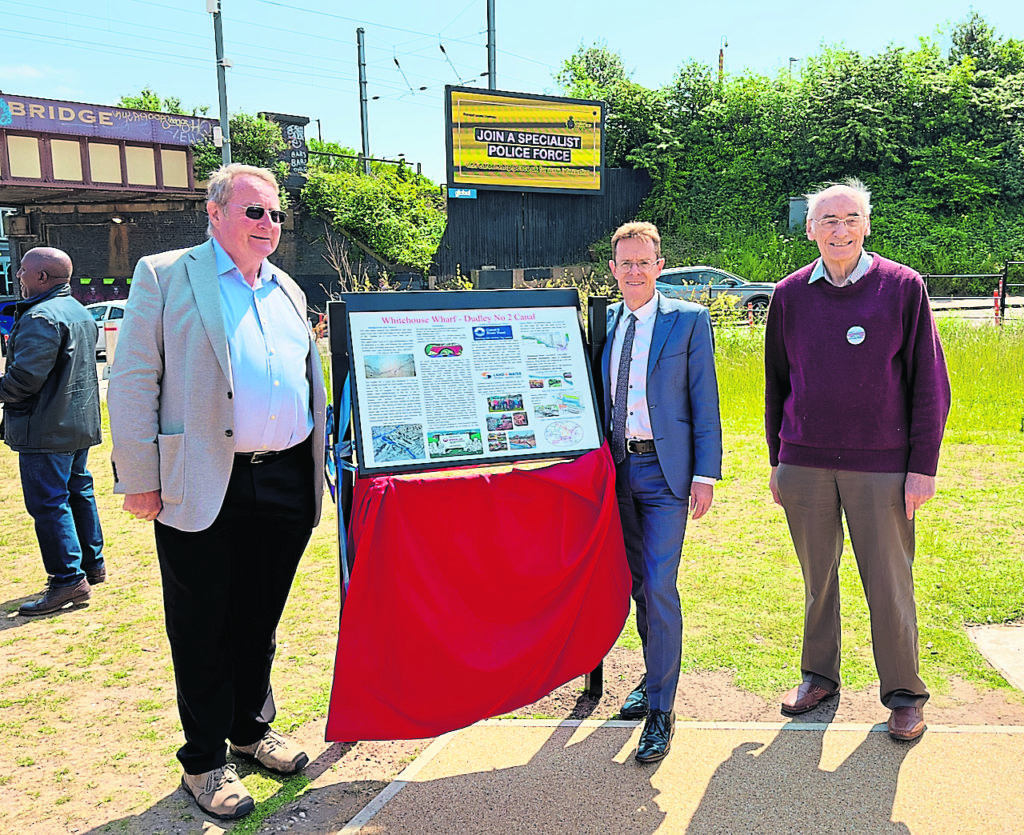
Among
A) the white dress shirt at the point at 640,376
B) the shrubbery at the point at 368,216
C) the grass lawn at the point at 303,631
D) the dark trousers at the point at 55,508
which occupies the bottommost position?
the grass lawn at the point at 303,631

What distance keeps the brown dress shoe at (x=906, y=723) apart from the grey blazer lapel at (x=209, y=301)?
9.34 ft

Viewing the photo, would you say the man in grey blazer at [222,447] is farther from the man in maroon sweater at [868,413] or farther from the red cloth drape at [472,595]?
the man in maroon sweater at [868,413]

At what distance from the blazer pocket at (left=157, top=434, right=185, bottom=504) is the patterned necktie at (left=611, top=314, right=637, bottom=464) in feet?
5.65

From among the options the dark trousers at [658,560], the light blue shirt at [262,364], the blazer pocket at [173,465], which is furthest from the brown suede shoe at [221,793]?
the dark trousers at [658,560]

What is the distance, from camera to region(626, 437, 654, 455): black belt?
3502 mm

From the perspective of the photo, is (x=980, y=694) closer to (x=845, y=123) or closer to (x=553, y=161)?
(x=553, y=161)

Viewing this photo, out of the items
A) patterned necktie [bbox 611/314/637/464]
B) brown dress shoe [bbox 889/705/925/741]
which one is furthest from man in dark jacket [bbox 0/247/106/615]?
brown dress shoe [bbox 889/705/925/741]

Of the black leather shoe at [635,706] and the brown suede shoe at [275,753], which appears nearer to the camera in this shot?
the brown suede shoe at [275,753]

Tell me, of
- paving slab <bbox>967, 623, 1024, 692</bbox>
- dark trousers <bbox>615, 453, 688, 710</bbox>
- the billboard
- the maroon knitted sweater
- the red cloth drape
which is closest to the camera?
the red cloth drape

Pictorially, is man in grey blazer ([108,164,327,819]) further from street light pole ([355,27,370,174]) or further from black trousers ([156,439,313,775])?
street light pole ([355,27,370,174])

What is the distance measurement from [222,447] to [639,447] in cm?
164

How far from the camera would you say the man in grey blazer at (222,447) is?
2863mm

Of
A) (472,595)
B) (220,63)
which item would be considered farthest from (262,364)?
(220,63)

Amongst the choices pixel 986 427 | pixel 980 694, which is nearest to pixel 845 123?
pixel 986 427
